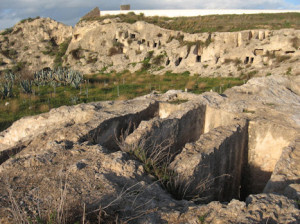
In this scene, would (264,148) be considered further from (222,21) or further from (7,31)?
(7,31)

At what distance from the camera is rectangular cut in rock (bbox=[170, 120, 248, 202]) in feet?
14.3

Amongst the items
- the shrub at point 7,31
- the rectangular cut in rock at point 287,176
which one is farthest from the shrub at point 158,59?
the rectangular cut in rock at point 287,176

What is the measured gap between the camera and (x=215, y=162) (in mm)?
5195

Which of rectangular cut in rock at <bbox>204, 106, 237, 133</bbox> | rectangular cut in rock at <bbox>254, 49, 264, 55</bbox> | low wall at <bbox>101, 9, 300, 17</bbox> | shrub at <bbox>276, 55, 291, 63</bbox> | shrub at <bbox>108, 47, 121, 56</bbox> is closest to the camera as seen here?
rectangular cut in rock at <bbox>204, 106, 237, 133</bbox>

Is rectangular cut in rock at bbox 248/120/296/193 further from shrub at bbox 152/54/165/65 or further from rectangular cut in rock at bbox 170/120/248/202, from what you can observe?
shrub at bbox 152/54/165/65

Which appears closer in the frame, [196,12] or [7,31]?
[196,12]

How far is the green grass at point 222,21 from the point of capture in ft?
84.5

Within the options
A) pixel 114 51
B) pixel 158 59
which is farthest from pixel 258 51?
pixel 114 51

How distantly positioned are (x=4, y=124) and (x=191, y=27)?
73.1ft

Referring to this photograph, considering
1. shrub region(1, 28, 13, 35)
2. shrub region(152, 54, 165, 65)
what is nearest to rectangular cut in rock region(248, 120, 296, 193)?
shrub region(152, 54, 165, 65)

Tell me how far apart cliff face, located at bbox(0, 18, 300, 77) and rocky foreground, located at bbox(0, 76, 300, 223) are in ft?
43.5

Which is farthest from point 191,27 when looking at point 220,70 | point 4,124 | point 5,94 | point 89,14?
point 4,124

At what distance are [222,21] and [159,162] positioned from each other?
2803cm

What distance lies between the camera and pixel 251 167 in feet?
22.3
